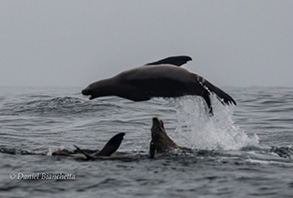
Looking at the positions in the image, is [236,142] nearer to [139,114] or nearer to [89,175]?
[89,175]

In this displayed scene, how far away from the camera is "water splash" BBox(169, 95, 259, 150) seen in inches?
531

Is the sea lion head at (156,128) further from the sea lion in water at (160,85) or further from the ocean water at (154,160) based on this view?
the sea lion in water at (160,85)

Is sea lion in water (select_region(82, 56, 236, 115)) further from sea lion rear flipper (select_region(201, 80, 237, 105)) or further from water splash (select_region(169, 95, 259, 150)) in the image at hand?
water splash (select_region(169, 95, 259, 150))

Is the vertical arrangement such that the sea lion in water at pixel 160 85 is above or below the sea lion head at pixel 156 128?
above

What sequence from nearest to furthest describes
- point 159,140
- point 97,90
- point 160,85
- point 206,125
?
point 160,85 < point 97,90 < point 159,140 < point 206,125

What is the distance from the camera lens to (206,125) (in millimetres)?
14625

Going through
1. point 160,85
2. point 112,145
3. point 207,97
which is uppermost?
point 160,85

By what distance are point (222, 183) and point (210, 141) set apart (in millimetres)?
5040

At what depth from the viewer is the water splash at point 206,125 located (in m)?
13.5

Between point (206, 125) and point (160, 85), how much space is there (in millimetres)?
2921

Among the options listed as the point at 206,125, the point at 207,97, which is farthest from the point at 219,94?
the point at 206,125

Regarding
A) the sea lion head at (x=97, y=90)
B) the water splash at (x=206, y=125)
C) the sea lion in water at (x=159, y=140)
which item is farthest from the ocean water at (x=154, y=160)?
the sea lion head at (x=97, y=90)

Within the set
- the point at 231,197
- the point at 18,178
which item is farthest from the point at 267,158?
the point at 18,178

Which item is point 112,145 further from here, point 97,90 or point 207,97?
point 207,97
